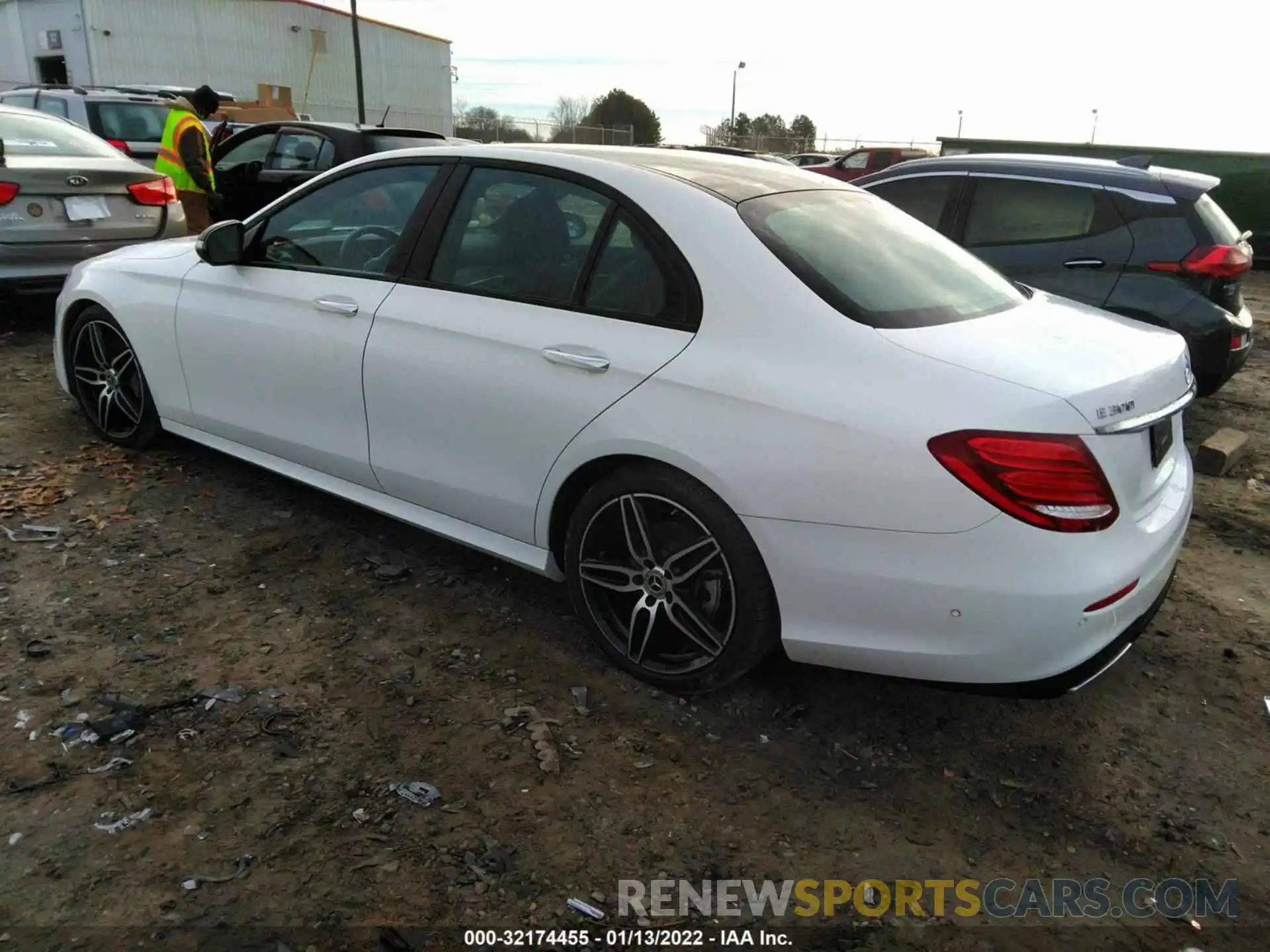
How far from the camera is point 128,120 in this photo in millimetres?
11305

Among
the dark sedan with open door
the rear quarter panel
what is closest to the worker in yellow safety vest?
the dark sedan with open door

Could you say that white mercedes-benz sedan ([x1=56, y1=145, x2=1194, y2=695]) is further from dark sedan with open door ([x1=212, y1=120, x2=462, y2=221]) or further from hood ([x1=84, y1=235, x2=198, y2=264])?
dark sedan with open door ([x1=212, y1=120, x2=462, y2=221])

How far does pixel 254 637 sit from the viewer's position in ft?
10.6

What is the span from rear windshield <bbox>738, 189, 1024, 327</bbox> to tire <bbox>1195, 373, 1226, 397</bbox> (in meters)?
2.99

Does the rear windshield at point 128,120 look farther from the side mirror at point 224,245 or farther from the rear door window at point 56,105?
the side mirror at point 224,245

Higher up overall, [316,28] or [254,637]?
[316,28]

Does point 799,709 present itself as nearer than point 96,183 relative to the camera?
Yes

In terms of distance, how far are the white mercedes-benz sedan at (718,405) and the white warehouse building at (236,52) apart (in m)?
28.0

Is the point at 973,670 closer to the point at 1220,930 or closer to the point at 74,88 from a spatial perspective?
the point at 1220,930

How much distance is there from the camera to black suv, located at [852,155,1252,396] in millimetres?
5477

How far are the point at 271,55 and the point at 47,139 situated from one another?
3926 centimetres

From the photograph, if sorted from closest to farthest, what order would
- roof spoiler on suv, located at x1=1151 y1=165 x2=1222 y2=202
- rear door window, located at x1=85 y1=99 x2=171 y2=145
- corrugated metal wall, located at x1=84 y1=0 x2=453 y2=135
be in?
roof spoiler on suv, located at x1=1151 y1=165 x2=1222 y2=202
rear door window, located at x1=85 y1=99 x2=171 y2=145
corrugated metal wall, located at x1=84 y1=0 x2=453 y2=135

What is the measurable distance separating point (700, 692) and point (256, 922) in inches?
54.6

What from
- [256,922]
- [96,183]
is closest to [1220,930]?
[256,922]
